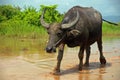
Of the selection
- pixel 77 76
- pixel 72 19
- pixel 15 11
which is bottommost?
pixel 77 76

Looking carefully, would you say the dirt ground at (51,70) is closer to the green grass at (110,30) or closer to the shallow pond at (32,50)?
the shallow pond at (32,50)

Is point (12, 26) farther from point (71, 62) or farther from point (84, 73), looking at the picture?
point (84, 73)

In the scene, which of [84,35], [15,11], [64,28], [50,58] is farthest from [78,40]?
[15,11]

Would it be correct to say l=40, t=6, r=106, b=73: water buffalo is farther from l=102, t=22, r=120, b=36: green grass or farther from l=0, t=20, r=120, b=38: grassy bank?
l=102, t=22, r=120, b=36: green grass

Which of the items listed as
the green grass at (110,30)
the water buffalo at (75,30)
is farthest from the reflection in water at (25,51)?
the green grass at (110,30)

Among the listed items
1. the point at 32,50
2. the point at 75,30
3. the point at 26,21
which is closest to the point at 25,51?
the point at 32,50

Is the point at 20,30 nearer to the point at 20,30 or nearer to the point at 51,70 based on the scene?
the point at 20,30

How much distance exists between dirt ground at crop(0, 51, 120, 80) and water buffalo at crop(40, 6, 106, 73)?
0.28 m

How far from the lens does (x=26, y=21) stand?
2148 cm

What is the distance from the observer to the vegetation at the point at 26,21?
19328mm

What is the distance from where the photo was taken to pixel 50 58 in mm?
8867

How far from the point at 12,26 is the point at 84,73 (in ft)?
Answer: 46.0

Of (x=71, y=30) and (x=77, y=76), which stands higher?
(x=71, y=30)

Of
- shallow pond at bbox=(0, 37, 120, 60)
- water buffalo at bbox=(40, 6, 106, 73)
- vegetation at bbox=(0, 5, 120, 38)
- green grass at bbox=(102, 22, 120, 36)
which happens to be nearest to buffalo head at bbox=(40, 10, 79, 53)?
water buffalo at bbox=(40, 6, 106, 73)
